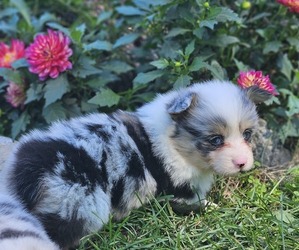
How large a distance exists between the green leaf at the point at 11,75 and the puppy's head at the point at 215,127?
1802mm

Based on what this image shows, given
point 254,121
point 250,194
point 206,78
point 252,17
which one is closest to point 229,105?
point 254,121

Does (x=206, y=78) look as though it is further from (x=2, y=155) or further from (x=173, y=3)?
(x=2, y=155)

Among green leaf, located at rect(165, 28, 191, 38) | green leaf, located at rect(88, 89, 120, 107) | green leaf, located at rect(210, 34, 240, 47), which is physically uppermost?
green leaf, located at rect(165, 28, 191, 38)

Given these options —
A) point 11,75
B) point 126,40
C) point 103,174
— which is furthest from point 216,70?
point 11,75

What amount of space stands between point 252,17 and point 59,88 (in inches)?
79.9

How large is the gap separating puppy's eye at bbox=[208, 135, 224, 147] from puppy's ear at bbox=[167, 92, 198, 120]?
269 mm

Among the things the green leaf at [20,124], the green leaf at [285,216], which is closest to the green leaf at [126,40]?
the green leaf at [20,124]

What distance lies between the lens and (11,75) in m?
5.59

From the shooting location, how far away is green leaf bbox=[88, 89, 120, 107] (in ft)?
17.3

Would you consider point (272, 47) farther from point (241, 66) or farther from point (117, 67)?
point (117, 67)

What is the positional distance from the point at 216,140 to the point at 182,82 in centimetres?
87

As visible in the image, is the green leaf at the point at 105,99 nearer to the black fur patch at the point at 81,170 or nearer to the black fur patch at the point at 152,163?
the black fur patch at the point at 152,163

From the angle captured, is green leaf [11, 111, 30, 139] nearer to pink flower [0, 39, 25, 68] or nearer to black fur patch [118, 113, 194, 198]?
pink flower [0, 39, 25, 68]

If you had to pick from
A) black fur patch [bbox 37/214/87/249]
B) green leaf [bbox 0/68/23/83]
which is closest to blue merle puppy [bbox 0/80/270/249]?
black fur patch [bbox 37/214/87/249]
